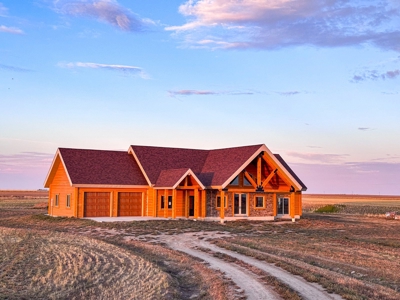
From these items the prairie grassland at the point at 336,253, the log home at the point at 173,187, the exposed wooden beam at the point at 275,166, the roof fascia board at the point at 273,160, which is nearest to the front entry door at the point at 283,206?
the log home at the point at 173,187

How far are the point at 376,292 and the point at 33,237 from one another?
2031 centimetres

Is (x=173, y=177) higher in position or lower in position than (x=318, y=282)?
higher

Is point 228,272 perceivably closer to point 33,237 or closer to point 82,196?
point 33,237

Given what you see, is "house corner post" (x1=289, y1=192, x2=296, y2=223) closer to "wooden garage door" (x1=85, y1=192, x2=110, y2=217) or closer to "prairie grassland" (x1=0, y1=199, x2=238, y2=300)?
"wooden garage door" (x1=85, y1=192, x2=110, y2=217)

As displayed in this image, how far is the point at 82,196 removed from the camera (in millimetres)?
43219

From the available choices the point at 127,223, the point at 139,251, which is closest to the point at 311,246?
the point at 139,251

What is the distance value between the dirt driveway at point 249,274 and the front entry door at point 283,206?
62.4 feet

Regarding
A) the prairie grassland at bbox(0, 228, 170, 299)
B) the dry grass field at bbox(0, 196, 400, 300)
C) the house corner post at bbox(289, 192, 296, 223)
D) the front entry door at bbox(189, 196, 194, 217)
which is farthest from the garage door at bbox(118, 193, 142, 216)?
the prairie grassland at bbox(0, 228, 170, 299)

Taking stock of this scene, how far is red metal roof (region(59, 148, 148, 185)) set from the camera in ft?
143

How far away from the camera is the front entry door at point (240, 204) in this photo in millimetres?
44250

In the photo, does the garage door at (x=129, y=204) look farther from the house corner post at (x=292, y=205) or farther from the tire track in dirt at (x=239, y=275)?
the tire track in dirt at (x=239, y=275)

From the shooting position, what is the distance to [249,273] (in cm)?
1870

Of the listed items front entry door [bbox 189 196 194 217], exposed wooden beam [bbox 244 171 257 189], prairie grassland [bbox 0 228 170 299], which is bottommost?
prairie grassland [bbox 0 228 170 299]

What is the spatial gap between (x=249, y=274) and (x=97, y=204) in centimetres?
2746
